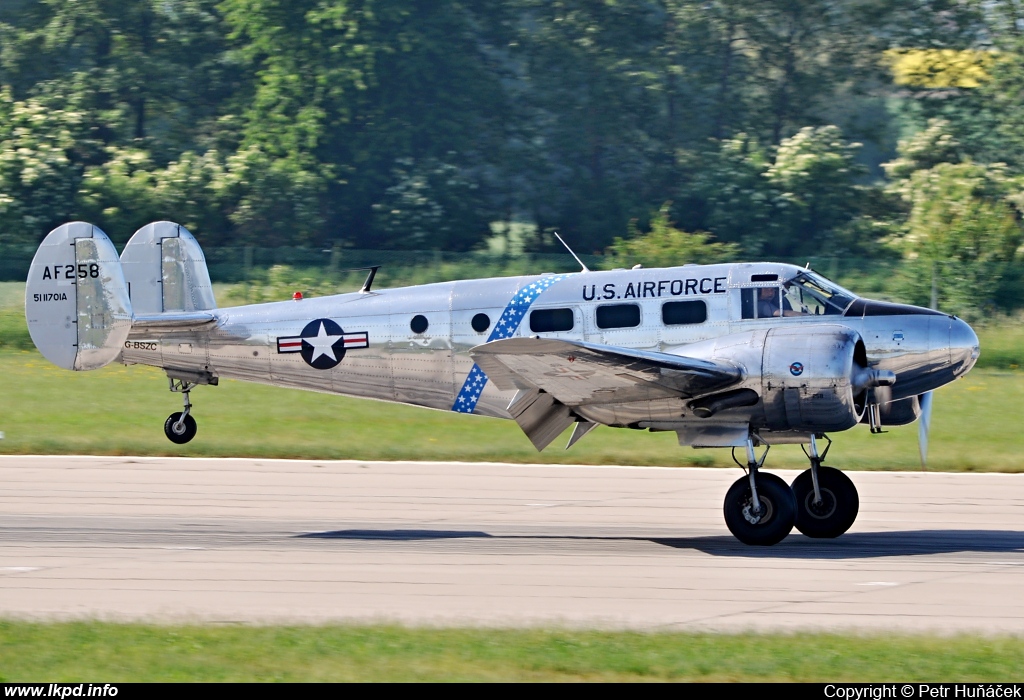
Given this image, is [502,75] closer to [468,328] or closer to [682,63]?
[682,63]

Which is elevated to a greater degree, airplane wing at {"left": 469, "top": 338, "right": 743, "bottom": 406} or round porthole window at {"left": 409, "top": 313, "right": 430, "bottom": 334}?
round porthole window at {"left": 409, "top": 313, "right": 430, "bottom": 334}

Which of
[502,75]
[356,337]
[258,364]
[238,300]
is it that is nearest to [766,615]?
[356,337]

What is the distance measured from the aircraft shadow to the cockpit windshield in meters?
2.59

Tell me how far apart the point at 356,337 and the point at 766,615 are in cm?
717

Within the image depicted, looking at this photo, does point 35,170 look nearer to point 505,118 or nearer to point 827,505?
point 505,118

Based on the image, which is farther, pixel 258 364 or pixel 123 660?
pixel 258 364

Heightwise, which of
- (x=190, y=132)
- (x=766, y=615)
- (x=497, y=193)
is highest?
(x=190, y=132)

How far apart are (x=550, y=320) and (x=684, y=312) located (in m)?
1.58

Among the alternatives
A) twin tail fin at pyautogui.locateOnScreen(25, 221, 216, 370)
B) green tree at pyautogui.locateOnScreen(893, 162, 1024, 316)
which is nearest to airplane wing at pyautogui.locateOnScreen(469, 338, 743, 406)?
twin tail fin at pyautogui.locateOnScreen(25, 221, 216, 370)

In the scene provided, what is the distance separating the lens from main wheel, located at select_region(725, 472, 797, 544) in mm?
12953

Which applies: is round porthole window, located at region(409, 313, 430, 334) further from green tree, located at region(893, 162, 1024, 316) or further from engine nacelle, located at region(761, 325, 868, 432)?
green tree, located at region(893, 162, 1024, 316)

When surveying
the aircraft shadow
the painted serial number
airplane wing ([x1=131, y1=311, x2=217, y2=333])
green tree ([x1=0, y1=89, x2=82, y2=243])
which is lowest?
the aircraft shadow

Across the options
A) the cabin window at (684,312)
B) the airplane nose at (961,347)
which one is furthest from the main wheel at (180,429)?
the airplane nose at (961,347)

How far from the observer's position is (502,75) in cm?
4628
